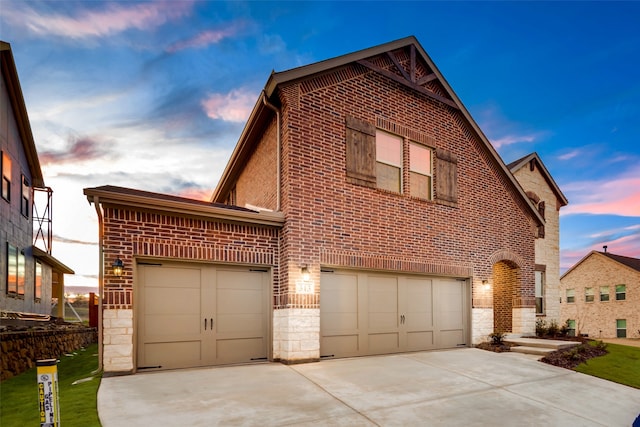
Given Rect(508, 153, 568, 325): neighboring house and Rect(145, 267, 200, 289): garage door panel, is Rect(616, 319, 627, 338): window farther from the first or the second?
Rect(145, 267, 200, 289): garage door panel

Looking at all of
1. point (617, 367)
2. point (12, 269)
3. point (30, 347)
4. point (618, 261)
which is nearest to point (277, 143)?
point (30, 347)

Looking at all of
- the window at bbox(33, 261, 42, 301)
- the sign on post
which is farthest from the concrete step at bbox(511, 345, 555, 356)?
the window at bbox(33, 261, 42, 301)

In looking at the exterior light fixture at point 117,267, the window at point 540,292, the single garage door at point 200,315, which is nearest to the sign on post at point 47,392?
the exterior light fixture at point 117,267

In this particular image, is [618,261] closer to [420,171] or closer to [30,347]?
[420,171]

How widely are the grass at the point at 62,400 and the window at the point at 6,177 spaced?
8.23 metres

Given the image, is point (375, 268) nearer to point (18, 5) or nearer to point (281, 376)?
point (281, 376)

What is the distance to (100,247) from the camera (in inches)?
299

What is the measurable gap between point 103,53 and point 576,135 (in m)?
35.7

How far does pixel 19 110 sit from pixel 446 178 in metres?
16.7

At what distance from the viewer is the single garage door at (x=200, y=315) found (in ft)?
25.7

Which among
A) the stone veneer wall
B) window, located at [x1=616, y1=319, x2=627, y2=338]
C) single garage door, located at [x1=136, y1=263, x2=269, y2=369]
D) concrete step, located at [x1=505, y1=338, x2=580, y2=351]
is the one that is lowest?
window, located at [x1=616, y1=319, x2=627, y2=338]

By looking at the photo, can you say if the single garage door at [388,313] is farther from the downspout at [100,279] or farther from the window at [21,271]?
the window at [21,271]

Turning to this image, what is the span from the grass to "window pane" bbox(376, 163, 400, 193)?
8.21 meters

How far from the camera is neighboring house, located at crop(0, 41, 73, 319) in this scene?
43.1 feet
